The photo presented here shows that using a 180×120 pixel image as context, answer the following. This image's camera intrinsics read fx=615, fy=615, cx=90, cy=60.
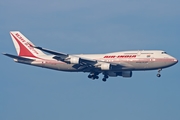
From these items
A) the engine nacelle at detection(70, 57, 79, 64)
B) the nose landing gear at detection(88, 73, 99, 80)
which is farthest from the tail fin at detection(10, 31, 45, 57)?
the nose landing gear at detection(88, 73, 99, 80)

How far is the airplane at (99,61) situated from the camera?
377 ft

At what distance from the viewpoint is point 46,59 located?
Answer: 123 meters

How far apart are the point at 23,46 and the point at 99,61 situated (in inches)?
713

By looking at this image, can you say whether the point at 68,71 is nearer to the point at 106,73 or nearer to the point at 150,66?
the point at 106,73

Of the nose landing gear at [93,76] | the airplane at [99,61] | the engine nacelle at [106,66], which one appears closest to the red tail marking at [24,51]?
the airplane at [99,61]

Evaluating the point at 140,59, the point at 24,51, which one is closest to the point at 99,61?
the point at 140,59

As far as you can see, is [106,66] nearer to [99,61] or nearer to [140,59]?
[99,61]

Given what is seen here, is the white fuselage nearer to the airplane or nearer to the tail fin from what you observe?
the airplane

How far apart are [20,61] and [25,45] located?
6.06m

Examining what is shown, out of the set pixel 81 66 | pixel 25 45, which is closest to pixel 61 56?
pixel 81 66

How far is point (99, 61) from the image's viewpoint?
11850 cm

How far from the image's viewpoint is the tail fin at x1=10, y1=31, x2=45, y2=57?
412ft

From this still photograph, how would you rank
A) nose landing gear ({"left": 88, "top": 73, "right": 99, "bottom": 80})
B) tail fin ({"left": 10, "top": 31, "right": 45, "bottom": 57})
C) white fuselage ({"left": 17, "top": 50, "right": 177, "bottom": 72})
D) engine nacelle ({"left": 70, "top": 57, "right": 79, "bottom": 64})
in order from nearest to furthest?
white fuselage ({"left": 17, "top": 50, "right": 177, "bottom": 72})
engine nacelle ({"left": 70, "top": 57, "right": 79, "bottom": 64})
nose landing gear ({"left": 88, "top": 73, "right": 99, "bottom": 80})
tail fin ({"left": 10, "top": 31, "right": 45, "bottom": 57})

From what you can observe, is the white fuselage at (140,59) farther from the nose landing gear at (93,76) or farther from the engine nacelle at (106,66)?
the nose landing gear at (93,76)
